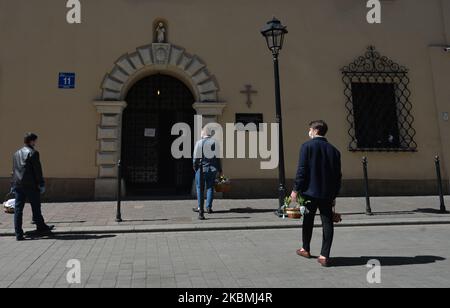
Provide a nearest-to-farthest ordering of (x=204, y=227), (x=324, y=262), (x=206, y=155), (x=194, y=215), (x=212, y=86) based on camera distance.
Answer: (x=324, y=262)
(x=204, y=227)
(x=194, y=215)
(x=206, y=155)
(x=212, y=86)

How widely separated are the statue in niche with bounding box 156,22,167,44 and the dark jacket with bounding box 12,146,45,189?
6.07 m

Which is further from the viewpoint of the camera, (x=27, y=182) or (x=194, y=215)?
(x=194, y=215)

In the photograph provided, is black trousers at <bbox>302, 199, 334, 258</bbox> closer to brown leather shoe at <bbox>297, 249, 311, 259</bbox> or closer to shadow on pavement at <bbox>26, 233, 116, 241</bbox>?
brown leather shoe at <bbox>297, 249, 311, 259</bbox>

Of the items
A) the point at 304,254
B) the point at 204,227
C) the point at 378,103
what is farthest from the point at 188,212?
the point at 378,103

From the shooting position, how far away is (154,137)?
11945 mm

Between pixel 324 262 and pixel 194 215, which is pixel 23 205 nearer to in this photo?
pixel 194 215

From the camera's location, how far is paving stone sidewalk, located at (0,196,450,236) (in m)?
7.45

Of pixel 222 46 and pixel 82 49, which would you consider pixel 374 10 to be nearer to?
pixel 222 46

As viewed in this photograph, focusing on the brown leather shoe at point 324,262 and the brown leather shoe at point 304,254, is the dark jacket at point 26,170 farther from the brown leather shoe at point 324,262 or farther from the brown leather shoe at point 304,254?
the brown leather shoe at point 324,262

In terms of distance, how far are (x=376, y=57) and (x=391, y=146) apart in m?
2.90

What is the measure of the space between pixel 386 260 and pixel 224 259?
86.3 inches

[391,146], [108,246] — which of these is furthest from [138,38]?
[391,146]

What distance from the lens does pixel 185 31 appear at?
461 inches
